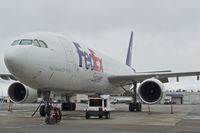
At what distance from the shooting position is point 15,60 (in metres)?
15.3

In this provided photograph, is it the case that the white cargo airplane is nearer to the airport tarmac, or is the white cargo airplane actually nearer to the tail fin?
the airport tarmac

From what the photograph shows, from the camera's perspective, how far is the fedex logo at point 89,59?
20.4 meters

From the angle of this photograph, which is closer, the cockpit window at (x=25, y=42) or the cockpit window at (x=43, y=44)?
the cockpit window at (x=25, y=42)

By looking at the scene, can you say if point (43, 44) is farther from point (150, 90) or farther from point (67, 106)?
point (67, 106)

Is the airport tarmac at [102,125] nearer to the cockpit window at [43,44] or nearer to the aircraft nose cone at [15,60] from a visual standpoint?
the aircraft nose cone at [15,60]

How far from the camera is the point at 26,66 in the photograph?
1558cm

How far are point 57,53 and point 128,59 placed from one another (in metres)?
20.5

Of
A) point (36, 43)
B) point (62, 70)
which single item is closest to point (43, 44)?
point (36, 43)

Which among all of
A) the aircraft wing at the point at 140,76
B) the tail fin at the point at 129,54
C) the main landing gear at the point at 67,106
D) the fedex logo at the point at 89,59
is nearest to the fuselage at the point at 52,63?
the fedex logo at the point at 89,59

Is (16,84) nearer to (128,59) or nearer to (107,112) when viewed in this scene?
(107,112)

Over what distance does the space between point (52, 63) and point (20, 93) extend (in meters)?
6.55

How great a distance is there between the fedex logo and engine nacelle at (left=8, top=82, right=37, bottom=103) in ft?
11.7

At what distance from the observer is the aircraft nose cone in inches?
601

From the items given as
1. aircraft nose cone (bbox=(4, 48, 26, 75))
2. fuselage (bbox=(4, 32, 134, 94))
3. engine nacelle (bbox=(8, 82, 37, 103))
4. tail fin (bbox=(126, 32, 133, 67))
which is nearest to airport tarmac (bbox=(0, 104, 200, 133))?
fuselage (bbox=(4, 32, 134, 94))
